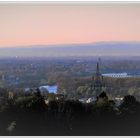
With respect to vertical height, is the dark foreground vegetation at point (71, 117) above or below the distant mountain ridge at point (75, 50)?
below

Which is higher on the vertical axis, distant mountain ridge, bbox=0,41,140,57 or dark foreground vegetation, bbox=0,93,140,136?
distant mountain ridge, bbox=0,41,140,57

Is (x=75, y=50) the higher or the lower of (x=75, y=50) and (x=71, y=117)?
the higher

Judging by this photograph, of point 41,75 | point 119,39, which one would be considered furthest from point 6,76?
point 119,39
